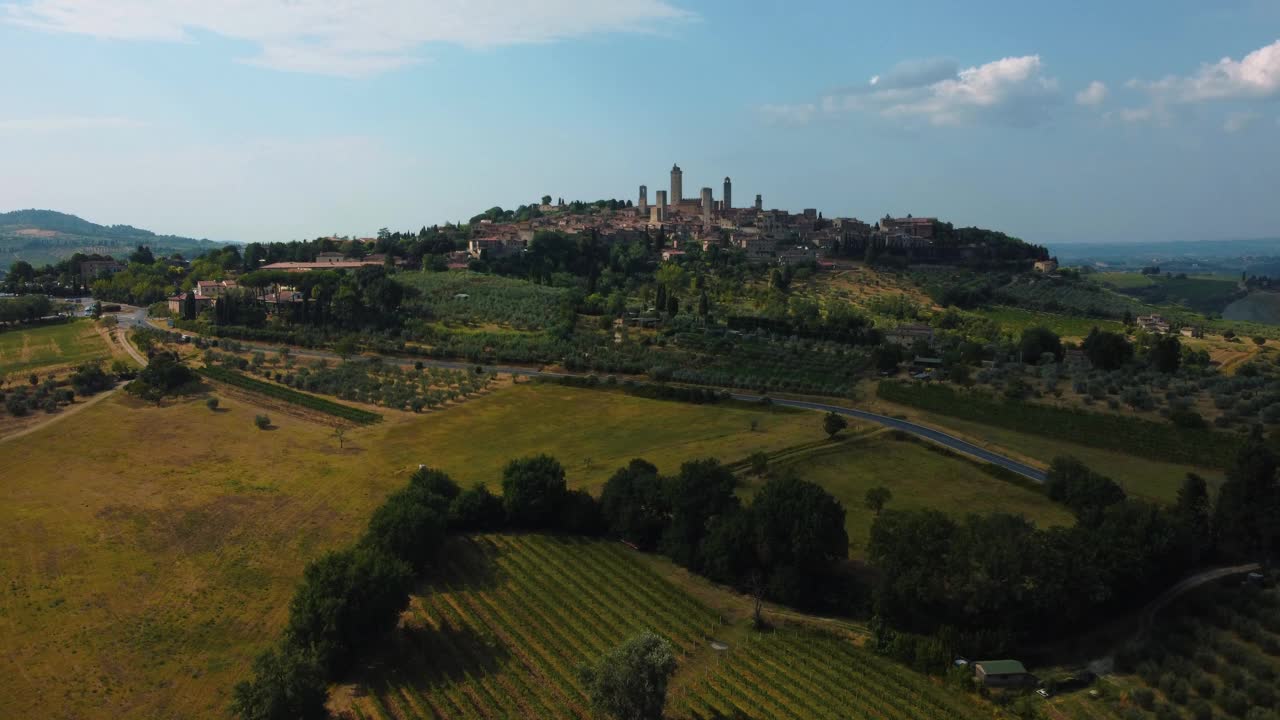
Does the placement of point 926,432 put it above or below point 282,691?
above

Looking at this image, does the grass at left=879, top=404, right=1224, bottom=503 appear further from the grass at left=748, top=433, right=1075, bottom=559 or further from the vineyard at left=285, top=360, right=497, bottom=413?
the vineyard at left=285, top=360, right=497, bottom=413

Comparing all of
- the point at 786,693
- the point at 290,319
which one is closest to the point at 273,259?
the point at 290,319

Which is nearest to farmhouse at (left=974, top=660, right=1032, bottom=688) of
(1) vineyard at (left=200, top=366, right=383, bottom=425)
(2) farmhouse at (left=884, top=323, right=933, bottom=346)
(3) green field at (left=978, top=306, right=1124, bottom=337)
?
(1) vineyard at (left=200, top=366, right=383, bottom=425)

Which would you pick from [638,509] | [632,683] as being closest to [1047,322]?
[638,509]

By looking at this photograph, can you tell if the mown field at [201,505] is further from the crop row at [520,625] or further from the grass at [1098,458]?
the grass at [1098,458]

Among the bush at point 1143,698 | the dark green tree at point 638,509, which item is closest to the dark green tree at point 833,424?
the dark green tree at point 638,509

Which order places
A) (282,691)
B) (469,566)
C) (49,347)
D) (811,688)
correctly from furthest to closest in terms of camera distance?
(49,347)
(469,566)
(811,688)
(282,691)

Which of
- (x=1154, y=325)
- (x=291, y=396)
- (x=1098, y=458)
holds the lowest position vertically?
(x=1098, y=458)

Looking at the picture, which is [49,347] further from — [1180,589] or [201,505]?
[1180,589]
